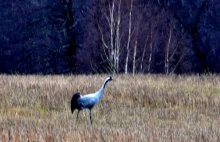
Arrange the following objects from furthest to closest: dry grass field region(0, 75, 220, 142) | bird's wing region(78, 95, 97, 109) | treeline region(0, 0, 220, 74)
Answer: treeline region(0, 0, 220, 74) < bird's wing region(78, 95, 97, 109) < dry grass field region(0, 75, 220, 142)

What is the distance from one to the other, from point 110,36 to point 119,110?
12.7 meters

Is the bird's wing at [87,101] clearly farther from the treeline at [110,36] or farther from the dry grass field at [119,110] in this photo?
the treeline at [110,36]

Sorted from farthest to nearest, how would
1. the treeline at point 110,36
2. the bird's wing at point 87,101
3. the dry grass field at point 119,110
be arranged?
the treeline at point 110,36
the bird's wing at point 87,101
the dry grass field at point 119,110

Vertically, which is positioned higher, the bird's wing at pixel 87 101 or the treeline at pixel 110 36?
the bird's wing at pixel 87 101

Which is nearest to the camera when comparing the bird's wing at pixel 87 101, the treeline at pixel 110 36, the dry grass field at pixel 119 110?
the dry grass field at pixel 119 110

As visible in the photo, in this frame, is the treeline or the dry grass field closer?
the dry grass field

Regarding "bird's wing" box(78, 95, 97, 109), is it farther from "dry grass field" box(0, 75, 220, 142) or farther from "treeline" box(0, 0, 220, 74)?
"treeline" box(0, 0, 220, 74)

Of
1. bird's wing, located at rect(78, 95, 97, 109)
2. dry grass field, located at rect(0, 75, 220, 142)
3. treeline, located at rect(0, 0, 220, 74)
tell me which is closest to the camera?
dry grass field, located at rect(0, 75, 220, 142)

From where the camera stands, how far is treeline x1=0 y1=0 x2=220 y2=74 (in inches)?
982

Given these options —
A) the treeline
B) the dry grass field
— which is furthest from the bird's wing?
the treeline

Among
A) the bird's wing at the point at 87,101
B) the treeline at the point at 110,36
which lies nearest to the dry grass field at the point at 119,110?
the bird's wing at the point at 87,101

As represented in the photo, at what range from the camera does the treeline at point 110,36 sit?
982 inches

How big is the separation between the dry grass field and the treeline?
7.75 m

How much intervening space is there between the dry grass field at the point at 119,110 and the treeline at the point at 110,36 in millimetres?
7746
